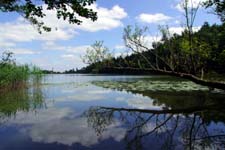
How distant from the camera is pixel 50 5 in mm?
3932

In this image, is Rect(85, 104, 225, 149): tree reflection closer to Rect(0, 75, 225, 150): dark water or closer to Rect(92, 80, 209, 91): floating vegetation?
Rect(0, 75, 225, 150): dark water

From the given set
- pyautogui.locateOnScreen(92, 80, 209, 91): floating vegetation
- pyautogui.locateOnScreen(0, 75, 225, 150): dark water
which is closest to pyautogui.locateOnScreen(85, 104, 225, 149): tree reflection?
pyautogui.locateOnScreen(0, 75, 225, 150): dark water

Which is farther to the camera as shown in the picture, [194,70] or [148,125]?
[194,70]

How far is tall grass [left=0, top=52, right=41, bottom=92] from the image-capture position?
19.1m

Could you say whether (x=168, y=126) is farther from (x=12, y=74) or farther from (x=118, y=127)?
(x=12, y=74)

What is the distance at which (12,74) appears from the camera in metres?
20.1

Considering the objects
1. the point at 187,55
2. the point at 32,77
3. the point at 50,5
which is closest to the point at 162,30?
the point at 187,55

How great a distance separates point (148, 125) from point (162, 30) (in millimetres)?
7233

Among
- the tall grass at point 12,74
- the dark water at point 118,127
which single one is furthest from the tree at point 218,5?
the tall grass at point 12,74

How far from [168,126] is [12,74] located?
45.4ft

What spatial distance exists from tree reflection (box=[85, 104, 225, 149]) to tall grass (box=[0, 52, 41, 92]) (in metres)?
8.58

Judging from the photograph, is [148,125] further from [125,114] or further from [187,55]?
[187,55]

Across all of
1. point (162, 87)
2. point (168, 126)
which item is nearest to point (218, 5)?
point (168, 126)

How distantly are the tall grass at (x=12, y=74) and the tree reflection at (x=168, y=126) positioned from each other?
858 centimetres
